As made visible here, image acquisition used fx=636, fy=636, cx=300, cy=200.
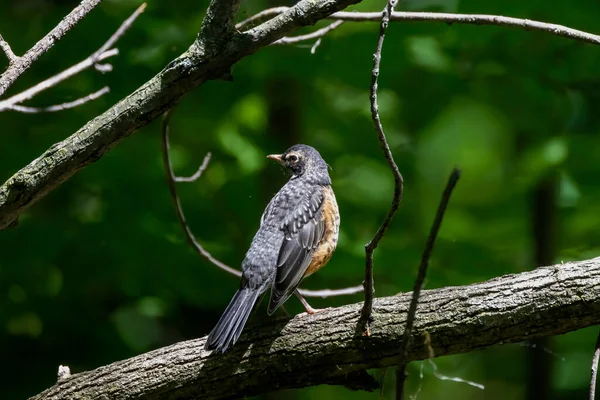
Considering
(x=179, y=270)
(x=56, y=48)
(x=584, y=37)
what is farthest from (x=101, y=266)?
(x=584, y=37)

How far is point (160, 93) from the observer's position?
2.62 m

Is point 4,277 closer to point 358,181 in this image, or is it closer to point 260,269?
point 260,269

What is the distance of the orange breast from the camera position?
4.09 m

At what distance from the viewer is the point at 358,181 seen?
5949 mm

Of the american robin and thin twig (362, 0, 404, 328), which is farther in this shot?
the american robin

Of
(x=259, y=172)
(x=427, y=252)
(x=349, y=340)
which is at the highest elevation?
(x=259, y=172)

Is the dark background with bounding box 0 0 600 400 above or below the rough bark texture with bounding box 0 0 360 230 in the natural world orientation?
above

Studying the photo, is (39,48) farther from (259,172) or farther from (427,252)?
(259,172)

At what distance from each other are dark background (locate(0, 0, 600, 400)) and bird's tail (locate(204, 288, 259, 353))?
1619mm

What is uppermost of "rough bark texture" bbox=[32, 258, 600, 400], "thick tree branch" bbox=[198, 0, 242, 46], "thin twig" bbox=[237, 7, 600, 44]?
"thin twig" bbox=[237, 7, 600, 44]

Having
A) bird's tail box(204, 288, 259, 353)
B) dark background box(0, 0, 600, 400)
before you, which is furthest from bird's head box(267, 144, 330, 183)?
bird's tail box(204, 288, 259, 353)

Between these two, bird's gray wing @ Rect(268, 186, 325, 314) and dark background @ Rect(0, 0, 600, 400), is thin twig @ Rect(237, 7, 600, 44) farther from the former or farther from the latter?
dark background @ Rect(0, 0, 600, 400)

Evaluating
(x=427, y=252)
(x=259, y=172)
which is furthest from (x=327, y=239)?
(x=427, y=252)

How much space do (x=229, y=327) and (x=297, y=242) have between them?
0.90 meters
